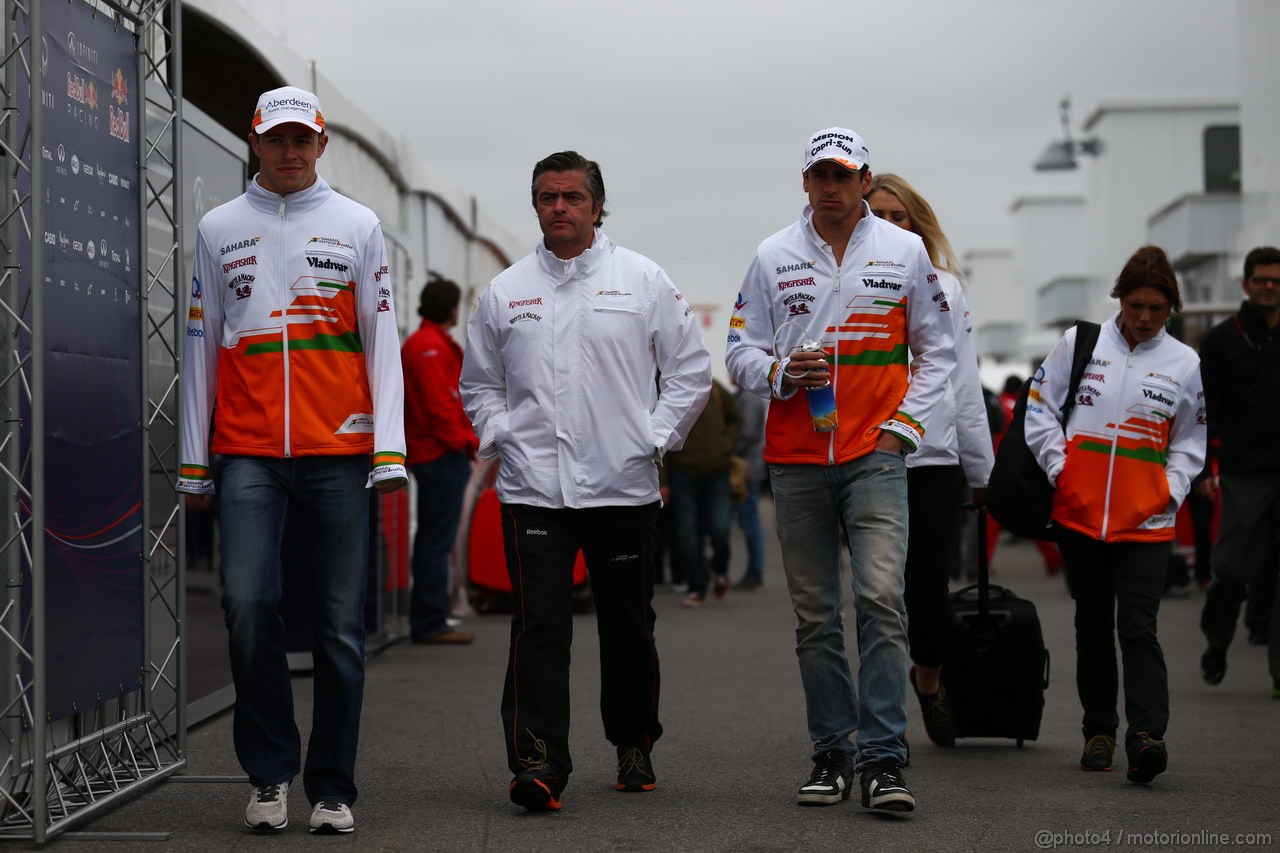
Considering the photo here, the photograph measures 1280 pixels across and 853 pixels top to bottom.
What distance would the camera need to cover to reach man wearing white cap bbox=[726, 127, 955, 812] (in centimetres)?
597

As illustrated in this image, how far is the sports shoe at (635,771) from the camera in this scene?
6328 millimetres

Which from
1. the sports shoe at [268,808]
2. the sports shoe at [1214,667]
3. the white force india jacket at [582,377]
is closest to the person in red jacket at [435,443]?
the sports shoe at [1214,667]

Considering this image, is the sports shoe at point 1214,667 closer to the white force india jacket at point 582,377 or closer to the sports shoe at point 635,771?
the sports shoe at point 635,771

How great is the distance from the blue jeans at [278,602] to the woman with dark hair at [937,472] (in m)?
1.94

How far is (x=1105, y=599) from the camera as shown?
6.86 metres

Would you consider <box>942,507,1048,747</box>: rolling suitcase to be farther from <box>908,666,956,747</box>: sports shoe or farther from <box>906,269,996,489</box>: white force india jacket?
<box>906,269,996,489</box>: white force india jacket

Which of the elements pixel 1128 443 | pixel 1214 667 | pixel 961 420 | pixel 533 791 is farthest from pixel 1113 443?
pixel 1214 667

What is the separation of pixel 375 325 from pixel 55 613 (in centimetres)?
138

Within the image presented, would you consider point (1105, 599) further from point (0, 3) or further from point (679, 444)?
point (0, 3)

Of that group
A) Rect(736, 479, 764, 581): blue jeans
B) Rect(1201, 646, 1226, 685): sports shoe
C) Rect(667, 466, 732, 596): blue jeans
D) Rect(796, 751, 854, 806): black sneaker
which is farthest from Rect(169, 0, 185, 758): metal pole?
Rect(736, 479, 764, 581): blue jeans

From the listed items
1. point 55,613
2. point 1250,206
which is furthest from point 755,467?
point 55,613

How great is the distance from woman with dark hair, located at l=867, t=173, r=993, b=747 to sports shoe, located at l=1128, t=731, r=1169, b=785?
0.86 meters

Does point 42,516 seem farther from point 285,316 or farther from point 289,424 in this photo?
point 285,316

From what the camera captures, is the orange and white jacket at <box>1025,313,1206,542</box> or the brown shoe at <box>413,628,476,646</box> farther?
the brown shoe at <box>413,628,476,646</box>
